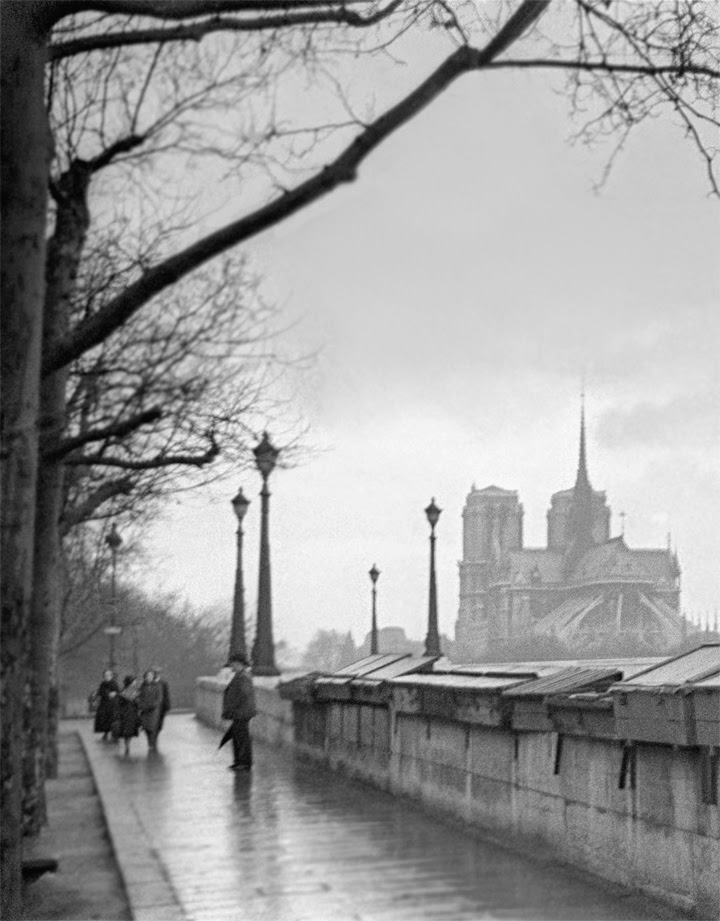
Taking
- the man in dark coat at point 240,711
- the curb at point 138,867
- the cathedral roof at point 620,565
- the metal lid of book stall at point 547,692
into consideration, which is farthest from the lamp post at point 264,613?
the cathedral roof at point 620,565

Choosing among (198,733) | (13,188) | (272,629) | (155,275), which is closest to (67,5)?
(13,188)

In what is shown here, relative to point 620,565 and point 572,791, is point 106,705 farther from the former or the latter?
point 620,565

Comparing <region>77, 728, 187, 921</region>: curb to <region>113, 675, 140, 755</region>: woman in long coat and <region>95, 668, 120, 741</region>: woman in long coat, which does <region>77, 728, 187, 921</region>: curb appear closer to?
<region>113, 675, 140, 755</region>: woman in long coat

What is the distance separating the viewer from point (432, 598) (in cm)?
3331

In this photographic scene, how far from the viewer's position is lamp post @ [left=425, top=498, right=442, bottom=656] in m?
31.5

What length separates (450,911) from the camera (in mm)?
8281

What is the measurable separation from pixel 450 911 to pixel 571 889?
819 mm

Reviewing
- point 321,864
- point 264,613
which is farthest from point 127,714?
point 321,864

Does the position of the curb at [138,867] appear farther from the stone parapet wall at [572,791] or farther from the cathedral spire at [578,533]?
the cathedral spire at [578,533]

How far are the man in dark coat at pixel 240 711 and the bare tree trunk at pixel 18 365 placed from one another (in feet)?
37.8

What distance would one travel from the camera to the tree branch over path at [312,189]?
24.3 ft

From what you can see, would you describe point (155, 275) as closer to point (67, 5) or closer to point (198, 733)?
point (67, 5)

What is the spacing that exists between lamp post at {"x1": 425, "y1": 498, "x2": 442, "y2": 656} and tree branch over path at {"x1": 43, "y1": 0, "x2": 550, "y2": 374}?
77.9ft

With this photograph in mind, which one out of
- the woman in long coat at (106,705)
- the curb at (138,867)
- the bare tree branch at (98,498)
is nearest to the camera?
the curb at (138,867)
